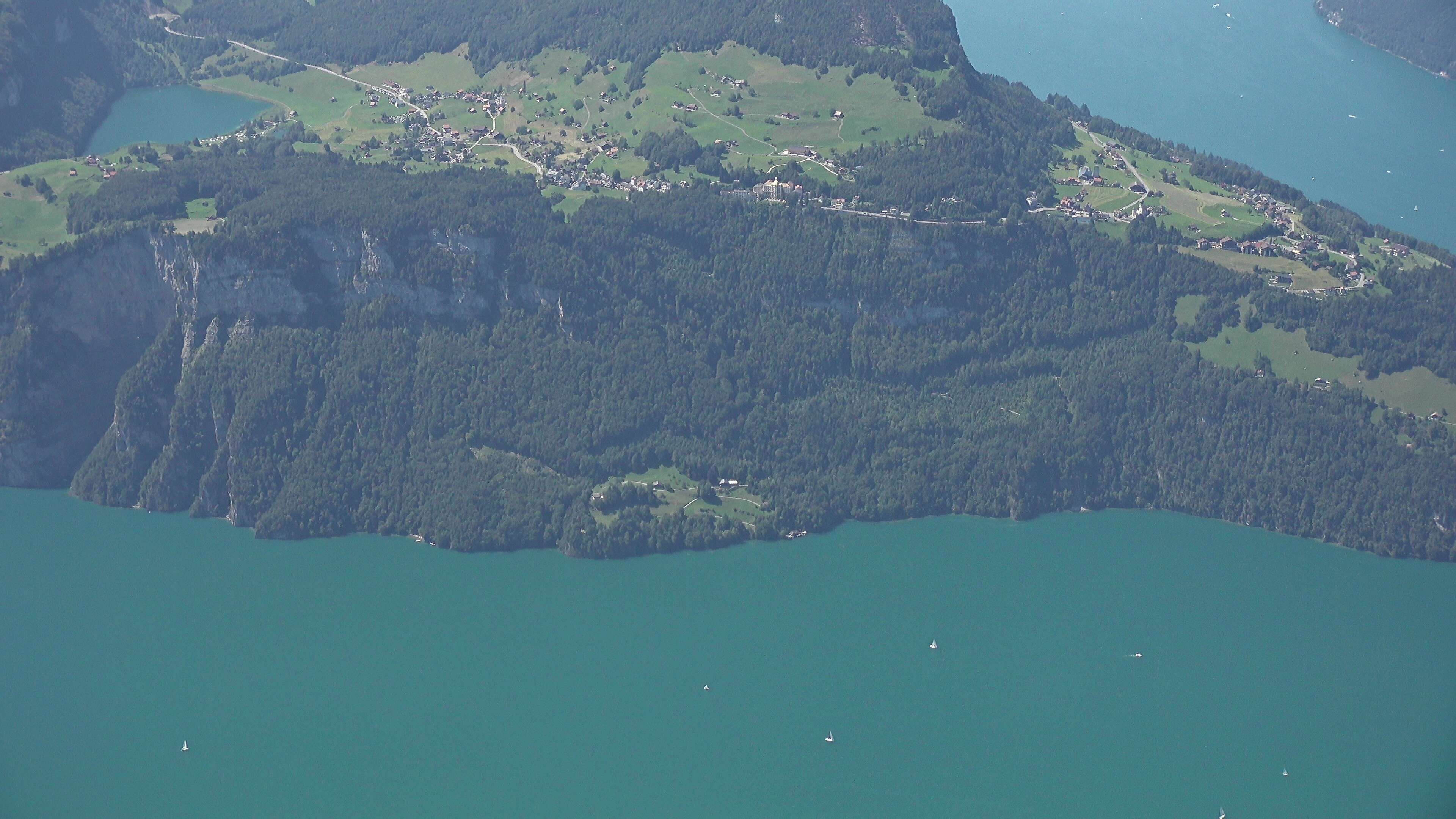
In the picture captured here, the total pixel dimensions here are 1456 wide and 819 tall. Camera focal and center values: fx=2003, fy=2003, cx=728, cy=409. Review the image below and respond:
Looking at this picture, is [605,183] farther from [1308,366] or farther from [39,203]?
[1308,366]

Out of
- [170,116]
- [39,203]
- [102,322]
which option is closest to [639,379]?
[102,322]

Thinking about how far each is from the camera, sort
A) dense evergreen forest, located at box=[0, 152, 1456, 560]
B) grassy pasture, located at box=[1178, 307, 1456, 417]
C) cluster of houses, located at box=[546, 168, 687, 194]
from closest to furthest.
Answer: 1. dense evergreen forest, located at box=[0, 152, 1456, 560]
2. grassy pasture, located at box=[1178, 307, 1456, 417]
3. cluster of houses, located at box=[546, 168, 687, 194]

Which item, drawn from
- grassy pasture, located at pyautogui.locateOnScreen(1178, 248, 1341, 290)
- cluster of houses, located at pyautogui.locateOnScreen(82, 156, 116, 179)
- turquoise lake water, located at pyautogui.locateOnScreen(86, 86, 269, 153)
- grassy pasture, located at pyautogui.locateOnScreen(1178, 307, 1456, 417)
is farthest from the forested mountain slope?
turquoise lake water, located at pyautogui.locateOnScreen(86, 86, 269, 153)

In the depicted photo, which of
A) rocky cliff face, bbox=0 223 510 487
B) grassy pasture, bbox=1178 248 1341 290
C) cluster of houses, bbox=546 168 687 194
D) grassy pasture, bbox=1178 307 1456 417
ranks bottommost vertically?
rocky cliff face, bbox=0 223 510 487

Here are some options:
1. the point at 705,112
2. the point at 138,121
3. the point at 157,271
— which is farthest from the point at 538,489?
the point at 138,121

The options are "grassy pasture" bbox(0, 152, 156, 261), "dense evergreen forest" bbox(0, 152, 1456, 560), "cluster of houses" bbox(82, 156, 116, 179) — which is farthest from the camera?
"cluster of houses" bbox(82, 156, 116, 179)

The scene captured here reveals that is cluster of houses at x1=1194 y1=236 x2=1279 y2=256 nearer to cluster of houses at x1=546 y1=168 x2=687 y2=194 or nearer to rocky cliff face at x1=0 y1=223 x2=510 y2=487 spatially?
cluster of houses at x1=546 y1=168 x2=687 y2=194

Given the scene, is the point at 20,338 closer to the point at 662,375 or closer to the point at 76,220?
the point at 76,220

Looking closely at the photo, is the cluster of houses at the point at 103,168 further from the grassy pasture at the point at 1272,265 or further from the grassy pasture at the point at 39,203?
the grassy pasture at the point at 1272,265
